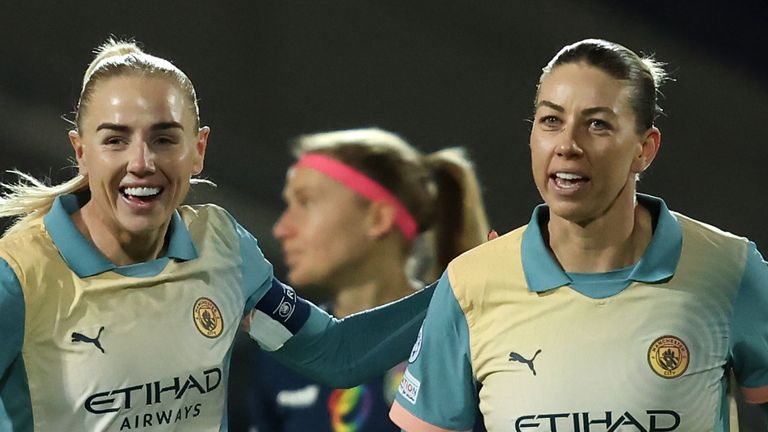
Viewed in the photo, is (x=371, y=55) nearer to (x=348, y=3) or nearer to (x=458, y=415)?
(x=348, y=3)

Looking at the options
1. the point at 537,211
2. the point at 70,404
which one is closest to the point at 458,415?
the point at 537,211

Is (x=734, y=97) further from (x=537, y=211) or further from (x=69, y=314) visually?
(x=69, y=314)

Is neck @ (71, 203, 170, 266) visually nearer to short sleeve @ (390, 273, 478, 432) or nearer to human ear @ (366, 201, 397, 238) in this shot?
Answer: short sleeve @ (390, 273, 478, 432)

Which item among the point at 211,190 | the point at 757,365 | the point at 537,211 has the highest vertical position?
the point at 537,211

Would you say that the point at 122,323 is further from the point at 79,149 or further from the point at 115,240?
the point at 79,149

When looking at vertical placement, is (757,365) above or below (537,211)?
below

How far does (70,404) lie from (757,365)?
101cm

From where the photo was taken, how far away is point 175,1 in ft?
13.1

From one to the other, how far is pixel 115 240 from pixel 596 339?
30.1 inches

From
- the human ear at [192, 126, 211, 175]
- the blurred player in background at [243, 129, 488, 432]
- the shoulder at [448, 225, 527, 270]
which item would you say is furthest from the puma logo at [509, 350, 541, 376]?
the blurred player in background at [243, 129, 488, 432]

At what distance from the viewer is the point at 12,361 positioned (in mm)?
2182

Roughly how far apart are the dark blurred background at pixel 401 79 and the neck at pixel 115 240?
145cm

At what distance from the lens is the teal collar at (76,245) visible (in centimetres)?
226

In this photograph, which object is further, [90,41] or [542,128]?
[90,41]
